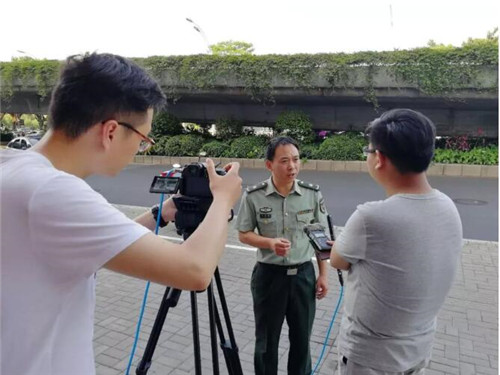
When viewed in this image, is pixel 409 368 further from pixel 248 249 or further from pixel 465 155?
pixel 465 155

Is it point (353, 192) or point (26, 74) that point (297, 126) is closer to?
point (353, 192)

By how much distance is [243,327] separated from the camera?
144 inches

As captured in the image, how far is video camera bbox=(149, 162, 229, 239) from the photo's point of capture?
1670 mm

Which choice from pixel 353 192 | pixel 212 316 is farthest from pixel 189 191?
pixel 353 192

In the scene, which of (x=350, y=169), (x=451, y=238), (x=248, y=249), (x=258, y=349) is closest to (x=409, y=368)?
(x=451, y=238)

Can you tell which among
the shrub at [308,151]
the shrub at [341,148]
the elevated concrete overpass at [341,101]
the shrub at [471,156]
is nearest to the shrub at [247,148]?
the shrub at [308,151]

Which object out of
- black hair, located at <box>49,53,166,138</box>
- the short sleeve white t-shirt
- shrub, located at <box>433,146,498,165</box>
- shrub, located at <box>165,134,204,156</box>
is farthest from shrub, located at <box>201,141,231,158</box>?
the short sleeve white t-shirt

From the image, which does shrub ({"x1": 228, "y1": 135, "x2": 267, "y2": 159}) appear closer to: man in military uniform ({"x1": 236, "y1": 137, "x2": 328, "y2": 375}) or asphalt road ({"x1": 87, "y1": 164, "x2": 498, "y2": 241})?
asphalt road ({"x1": 87, "y1": 164, "x2": 498, "y2": 241})

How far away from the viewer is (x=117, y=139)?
1.14 m

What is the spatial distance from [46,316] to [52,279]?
0.32 ft

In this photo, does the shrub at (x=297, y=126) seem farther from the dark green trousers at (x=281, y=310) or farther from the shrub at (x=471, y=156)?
the dark green trousers at (x=281, y=310)

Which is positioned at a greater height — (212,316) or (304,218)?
(304,218)

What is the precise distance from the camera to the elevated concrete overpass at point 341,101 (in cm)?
1282

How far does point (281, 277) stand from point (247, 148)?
12266mm
